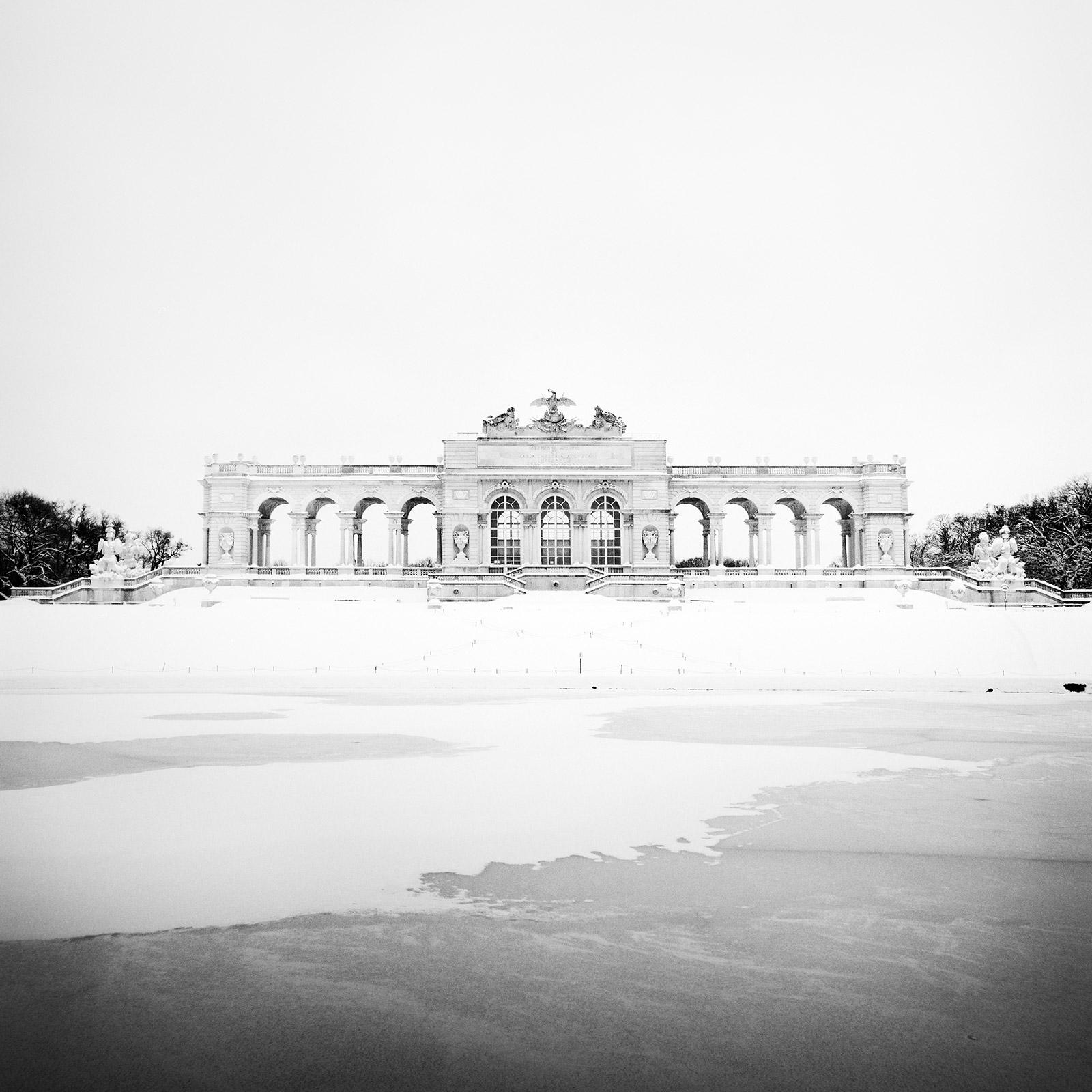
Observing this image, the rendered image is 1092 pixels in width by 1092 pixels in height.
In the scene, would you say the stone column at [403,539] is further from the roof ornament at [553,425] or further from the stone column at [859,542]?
the stone column at [859,542]

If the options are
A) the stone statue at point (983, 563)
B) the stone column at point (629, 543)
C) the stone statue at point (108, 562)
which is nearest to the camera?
the stone statue at point (108, 562)

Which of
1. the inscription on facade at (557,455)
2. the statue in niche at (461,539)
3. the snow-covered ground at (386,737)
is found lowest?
the snow-covered ground at (386,737)

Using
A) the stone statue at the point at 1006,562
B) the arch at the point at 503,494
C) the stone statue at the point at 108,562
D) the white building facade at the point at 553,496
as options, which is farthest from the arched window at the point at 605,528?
the stone statue at the point at 108,562

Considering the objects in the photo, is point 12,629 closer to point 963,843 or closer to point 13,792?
point 13,792

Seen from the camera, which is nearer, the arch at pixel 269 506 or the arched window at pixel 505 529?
the arched window at pixel 505 529

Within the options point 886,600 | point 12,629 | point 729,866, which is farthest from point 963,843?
point 886,600

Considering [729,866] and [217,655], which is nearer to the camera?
[729,866]

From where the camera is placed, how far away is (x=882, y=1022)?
473 cm

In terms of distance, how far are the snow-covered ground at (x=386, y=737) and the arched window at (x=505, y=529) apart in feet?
76.2

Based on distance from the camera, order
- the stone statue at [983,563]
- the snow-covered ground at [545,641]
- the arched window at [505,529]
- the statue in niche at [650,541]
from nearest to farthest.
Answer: the snow-covered ground at [545,641]
the stone statue at [983,563]
the statue in niche at [650,541]
the arched window at [505,529]

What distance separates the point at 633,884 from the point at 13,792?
282 inches

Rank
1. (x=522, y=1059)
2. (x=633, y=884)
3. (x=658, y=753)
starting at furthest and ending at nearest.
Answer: (x=658, y=753) → (x=633, y=884) → (x=522, y=1059)

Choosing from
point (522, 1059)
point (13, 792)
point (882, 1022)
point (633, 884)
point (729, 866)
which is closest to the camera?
point (522, 1059)

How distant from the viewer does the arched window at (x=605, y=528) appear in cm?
6006
